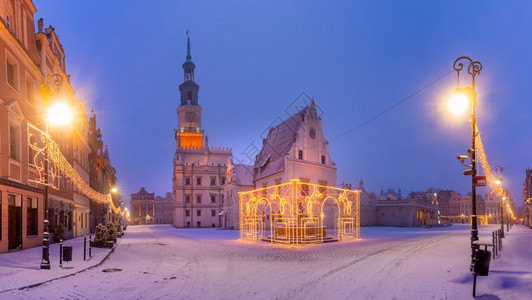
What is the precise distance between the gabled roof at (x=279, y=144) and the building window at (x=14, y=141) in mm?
29068

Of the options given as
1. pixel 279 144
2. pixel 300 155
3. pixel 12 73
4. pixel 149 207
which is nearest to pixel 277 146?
pixel 279 144

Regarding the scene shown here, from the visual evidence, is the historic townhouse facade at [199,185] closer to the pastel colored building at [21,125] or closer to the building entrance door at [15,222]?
the pastel colored building at [21,125]

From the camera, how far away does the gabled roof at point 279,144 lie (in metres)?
46.2

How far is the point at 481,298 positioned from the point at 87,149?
1773 inches

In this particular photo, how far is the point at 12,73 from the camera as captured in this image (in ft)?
65.0

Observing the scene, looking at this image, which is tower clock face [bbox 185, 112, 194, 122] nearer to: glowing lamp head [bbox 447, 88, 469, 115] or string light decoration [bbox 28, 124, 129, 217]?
string light decoration [bbox 28, 124, 129, 217]

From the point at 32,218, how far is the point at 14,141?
5252 millimetres

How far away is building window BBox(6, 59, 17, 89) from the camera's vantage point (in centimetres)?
1933

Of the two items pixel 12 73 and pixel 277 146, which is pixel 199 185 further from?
pixel 12 73

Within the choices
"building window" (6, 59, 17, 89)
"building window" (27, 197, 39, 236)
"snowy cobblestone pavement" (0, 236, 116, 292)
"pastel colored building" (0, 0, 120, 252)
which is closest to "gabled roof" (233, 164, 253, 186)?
"pastel colored building" (0, 0, 120, 252)

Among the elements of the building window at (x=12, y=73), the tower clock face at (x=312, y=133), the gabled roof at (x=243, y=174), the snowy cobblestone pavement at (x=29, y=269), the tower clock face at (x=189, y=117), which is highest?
the tower clock face at (x=189, y=117)

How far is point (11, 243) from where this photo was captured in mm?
18781

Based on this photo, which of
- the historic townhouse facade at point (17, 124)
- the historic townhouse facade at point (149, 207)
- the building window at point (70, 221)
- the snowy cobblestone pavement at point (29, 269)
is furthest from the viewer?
the historic townhouse facade at point (149, 207)

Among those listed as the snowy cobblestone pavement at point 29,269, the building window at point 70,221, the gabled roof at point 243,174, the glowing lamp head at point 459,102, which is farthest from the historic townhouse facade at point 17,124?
the gabled roof at point 243,174
